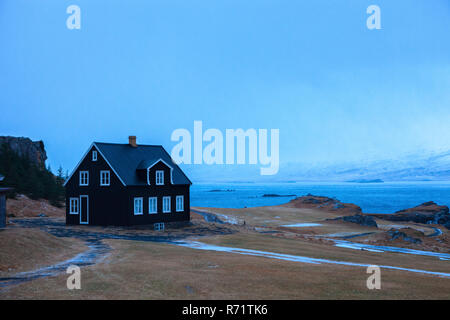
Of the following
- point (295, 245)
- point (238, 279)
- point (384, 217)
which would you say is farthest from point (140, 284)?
point (384, 217)

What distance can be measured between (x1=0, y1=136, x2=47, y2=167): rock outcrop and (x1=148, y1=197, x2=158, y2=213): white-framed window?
3867 cm

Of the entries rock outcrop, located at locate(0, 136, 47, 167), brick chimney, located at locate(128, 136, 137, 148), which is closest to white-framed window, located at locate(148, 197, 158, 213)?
brick chimney, located at locate(128, 136, 137, 148)

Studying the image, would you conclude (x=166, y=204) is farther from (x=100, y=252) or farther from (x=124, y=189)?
(x=100, y=252)

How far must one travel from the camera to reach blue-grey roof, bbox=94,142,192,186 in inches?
1623

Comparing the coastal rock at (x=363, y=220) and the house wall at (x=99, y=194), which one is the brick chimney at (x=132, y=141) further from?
the coastal rock at (x=363, y=220)

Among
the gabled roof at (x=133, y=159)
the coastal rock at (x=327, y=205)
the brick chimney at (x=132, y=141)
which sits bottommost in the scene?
the coastal rock at (x=327, y=205)

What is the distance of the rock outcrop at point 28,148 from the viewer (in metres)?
76.0

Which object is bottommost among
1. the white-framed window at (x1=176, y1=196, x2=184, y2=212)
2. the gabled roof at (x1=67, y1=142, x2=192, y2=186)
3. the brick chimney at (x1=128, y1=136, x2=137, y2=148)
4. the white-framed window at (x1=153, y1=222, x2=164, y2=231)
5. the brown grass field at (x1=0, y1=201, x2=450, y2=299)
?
the white-framed window at (x1=153, y1=222, x2=164, y2=231)

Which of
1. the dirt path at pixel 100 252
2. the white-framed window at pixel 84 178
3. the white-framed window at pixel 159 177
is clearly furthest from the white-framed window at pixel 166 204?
the white-framed window at pixel 84 178

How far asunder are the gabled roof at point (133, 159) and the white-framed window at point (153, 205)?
1.69m

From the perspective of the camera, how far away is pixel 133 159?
1714 inches

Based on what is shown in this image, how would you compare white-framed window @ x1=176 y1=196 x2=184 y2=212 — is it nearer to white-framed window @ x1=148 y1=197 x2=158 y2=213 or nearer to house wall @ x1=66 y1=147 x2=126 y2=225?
white-framed window @ x1=148 y1=197 x2=158 y2=213

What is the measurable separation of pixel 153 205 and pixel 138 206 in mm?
1670
